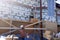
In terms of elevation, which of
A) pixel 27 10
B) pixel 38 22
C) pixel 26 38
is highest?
pixel 27 10

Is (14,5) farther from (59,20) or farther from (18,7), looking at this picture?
(59,20)

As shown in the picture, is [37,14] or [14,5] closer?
[14,5]

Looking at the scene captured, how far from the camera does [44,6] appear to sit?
512 centimetres

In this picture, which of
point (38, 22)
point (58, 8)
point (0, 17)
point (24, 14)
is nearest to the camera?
point (0, 17)

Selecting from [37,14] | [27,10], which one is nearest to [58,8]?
[37,14]

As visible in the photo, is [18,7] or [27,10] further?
[27,10]

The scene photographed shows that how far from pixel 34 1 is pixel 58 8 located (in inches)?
35.5

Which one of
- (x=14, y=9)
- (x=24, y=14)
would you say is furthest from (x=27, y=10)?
(x=14, y=9)

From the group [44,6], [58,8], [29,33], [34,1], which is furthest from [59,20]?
[29,33]

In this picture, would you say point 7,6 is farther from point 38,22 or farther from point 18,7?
point 38,22

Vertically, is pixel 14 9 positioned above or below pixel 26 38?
above

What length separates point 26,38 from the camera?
13.3 ft

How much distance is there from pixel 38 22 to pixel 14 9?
32.4 inches

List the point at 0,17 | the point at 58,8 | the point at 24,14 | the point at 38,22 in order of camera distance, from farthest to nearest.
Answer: the point at 58,8 → the point at 24,14 → the point at 38,22 → the point at 0,17
